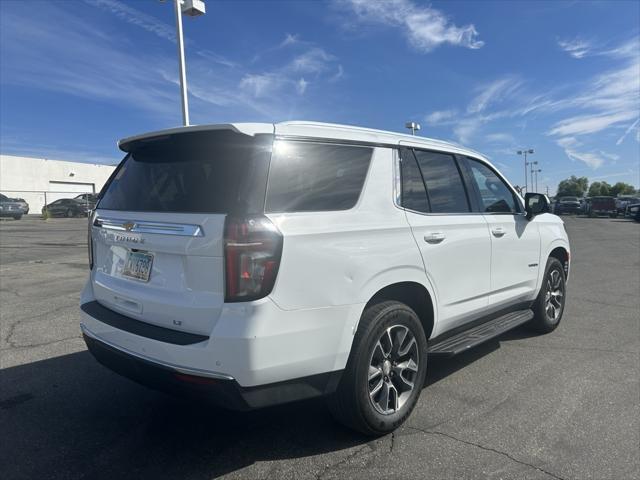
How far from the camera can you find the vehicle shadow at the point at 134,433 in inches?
108

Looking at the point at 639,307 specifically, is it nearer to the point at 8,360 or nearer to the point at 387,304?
the point at 387,304

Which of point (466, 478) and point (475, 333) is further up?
point (475, 333)

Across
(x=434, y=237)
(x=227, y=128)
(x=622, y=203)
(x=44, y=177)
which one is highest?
(x=44, y=177)

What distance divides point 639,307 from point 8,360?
24.9ft

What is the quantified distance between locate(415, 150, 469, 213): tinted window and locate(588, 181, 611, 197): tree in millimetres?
117697

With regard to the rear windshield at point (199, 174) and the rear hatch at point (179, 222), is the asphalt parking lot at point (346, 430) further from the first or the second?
the rear windshield at point (199, 174)

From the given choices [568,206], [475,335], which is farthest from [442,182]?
[568,206]

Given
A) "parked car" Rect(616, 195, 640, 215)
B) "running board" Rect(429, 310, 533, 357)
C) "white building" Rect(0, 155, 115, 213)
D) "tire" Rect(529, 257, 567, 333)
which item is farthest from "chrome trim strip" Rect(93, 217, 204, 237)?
"parked car" Rect(616, 195, 640, 215)

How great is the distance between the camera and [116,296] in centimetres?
302

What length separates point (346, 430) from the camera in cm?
312

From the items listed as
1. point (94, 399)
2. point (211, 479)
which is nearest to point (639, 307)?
point (211, 479)

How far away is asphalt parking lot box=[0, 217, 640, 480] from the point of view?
2734 millimetres

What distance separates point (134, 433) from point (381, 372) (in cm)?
165

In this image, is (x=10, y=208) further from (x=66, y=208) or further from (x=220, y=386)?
(x=220, y=386)
